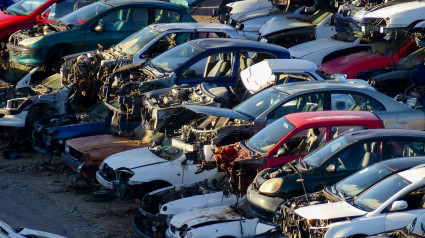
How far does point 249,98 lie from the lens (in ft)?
39.3

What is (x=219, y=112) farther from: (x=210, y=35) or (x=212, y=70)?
(x=210, y=35)

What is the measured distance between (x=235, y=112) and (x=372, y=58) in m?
5.33

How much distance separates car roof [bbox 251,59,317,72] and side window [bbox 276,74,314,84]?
0.33 feet

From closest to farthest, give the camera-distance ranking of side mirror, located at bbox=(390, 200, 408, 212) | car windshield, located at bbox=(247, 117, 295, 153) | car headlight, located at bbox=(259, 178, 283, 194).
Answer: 1. side mirror, located at bbox=(390, 200, 408, 212)
2. car headlight, located at bbox=(259, 178, 283, 194)
3. car windshield, located at bbox=(247, 117, 295, 153)

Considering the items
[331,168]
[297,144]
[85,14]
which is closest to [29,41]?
[85,14]

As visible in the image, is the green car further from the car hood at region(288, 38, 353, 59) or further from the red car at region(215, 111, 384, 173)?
the red car at region(215, 111, 384, 173)

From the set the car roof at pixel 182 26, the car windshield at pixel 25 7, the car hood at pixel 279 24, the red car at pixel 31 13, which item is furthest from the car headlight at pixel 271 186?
the car windshield at pixel 25 7

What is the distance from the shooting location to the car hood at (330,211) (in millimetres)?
8180

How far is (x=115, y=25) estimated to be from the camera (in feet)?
57.7

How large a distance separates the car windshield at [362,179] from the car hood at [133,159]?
3.20m

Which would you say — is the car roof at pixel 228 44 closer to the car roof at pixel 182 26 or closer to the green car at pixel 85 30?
the car roof at pixel 182 26

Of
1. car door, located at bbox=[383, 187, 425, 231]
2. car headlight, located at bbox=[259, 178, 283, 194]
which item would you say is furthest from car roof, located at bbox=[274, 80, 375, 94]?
car door, located at bbox=[383, 187, 425, 231]

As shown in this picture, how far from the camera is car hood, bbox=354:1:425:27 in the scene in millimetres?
15547

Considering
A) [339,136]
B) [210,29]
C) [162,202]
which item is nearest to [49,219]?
[162,202]
